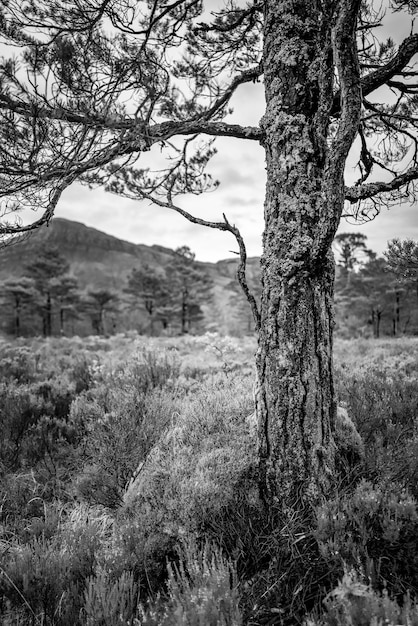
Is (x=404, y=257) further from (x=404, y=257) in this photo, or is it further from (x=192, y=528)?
(x=192, y=528)

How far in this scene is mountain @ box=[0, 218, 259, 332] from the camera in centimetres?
8509

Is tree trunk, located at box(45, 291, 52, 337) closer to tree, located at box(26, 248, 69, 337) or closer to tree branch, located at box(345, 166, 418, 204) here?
tree, located at box(26, 248, 69, 337)

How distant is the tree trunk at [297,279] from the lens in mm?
2377

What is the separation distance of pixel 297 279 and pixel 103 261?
136450mm

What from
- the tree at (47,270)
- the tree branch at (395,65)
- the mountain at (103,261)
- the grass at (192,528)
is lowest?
the grass at (192,528)

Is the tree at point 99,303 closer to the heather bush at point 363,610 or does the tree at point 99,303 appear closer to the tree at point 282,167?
the tree at point 282,167

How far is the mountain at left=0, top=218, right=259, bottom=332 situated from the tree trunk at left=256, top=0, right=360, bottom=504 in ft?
161

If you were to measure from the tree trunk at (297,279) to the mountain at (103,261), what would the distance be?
4906 cm

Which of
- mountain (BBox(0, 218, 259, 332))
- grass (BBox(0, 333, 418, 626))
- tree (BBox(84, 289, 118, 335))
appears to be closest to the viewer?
grass (BBox(0, 333, 418, 626))

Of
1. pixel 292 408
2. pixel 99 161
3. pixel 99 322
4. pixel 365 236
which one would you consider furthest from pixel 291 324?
pixel 99 322

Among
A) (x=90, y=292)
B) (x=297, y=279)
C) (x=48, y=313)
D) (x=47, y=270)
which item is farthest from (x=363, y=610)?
(x=90, y=292)

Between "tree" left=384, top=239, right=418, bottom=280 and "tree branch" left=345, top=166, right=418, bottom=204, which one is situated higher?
"tree branch" left=345, top=166, right=418, bottom=204

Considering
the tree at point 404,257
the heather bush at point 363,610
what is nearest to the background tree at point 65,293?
the tree at point 404,257

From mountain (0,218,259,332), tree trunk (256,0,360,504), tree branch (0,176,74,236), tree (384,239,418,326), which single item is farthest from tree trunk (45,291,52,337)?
tree trunk (256,0,360,504)
